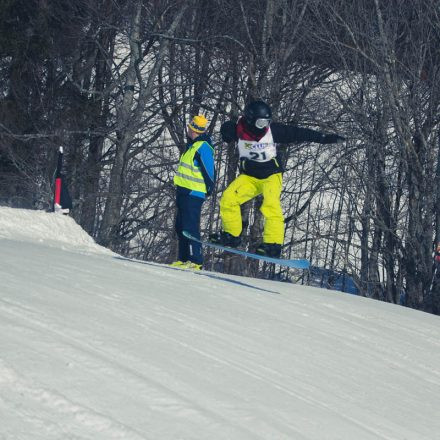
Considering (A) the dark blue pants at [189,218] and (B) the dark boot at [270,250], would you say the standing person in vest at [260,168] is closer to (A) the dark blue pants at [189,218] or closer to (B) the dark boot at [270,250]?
(B) the dark boot at [270,250]

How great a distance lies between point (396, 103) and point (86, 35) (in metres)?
7.67

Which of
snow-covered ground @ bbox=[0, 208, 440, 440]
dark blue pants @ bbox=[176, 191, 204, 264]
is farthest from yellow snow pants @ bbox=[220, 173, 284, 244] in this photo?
snow-covered ground @ bbox=[0, 208, 440, 440]

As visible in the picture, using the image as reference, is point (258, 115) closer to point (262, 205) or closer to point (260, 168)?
point (260, 168)

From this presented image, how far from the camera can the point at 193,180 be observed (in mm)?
10016

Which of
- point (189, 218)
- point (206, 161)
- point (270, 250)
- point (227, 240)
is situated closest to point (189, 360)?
point (270, 250)

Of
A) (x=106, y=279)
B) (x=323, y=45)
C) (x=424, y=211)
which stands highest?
(x=323, y=45)

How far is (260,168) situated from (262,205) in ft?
1.16

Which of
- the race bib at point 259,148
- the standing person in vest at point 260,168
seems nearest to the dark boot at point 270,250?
the standing person in vest at point 260,168

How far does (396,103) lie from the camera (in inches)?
730

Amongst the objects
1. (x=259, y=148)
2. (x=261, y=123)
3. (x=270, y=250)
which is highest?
(x=261, y=123)

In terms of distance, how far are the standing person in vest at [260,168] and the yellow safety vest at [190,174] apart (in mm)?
478

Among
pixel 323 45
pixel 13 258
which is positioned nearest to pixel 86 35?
pixel 323 45

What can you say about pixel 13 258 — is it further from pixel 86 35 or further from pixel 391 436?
pixel 86 35

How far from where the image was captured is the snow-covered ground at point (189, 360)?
378 cm
